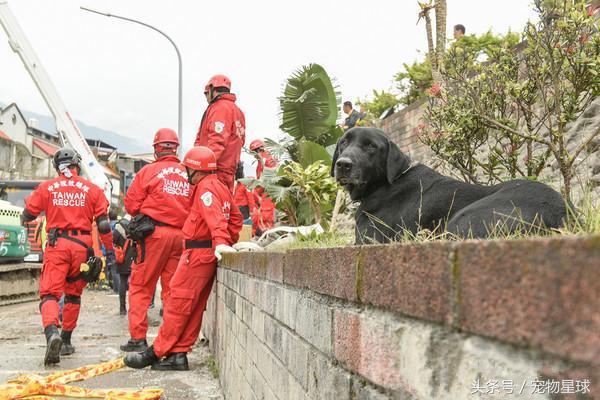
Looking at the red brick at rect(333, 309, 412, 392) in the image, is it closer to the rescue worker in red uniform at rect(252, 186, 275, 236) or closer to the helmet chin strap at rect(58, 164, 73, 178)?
the helmet chin strap at rect(58, 164, 73, 178)

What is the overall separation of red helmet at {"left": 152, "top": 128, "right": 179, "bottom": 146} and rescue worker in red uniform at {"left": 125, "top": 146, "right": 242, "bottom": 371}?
1.28 metres

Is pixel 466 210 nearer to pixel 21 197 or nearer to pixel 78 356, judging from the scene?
pixel 78 356

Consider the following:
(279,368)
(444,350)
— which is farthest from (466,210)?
(444,350)

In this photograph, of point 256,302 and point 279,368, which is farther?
point 256,302

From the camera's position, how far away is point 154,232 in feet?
22.8

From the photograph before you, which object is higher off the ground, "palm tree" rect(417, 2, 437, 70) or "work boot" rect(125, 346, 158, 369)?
"palm tree" rect(417, 2, 437, 70)

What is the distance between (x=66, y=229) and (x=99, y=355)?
144cm

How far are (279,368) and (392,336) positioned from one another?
4.64ft

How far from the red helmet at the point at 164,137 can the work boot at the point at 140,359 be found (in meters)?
2.56

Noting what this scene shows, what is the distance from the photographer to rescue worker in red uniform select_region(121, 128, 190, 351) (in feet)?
22.7

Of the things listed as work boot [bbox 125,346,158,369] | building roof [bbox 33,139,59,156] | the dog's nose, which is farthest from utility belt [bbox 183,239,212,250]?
building roof [bbox 33,139,59,156]

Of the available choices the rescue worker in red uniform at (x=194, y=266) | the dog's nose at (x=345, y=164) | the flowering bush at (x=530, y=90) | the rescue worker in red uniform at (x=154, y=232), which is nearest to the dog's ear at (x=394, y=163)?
the dog's nose at (x=345, y=164)

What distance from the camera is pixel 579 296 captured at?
80cm

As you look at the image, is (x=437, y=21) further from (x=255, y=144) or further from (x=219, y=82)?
(x=219, y=82)
